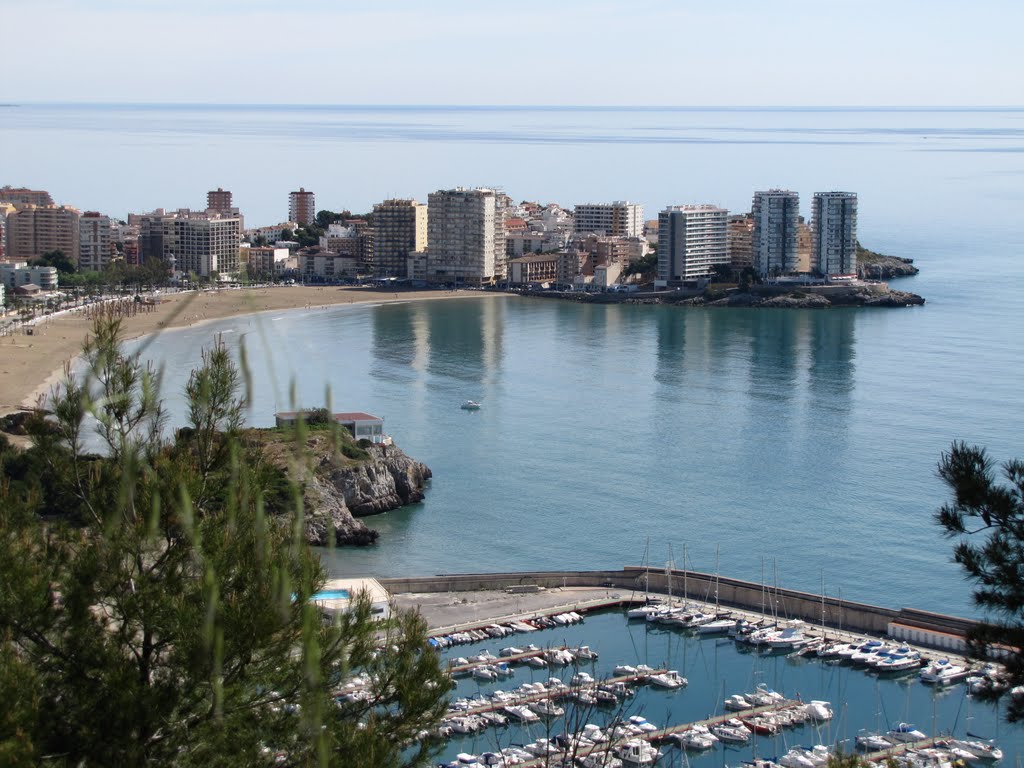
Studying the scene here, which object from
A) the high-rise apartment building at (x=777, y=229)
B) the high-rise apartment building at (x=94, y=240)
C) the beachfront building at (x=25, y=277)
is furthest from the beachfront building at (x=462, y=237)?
the beachfront building at (x=25, y=277)

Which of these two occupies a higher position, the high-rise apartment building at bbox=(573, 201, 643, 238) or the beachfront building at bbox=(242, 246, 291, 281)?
the high-rise apartment building at bbox=(573, 201, 643, 238)

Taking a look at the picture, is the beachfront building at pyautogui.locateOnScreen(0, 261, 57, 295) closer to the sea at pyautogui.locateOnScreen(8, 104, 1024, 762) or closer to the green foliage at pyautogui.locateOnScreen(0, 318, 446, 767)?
the sea at pyautogui.locateOnScreen(8, 104, 1024, 762)

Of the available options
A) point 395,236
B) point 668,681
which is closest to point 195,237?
point 395,236

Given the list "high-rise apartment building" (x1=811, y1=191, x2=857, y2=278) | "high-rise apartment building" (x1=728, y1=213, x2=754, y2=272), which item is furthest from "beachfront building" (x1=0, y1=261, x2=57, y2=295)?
"high-rise apartment building" (x1=811, y1=191, x2=857, y2=278)

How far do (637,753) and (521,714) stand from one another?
499mm

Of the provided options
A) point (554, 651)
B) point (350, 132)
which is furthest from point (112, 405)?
point (350, 132)

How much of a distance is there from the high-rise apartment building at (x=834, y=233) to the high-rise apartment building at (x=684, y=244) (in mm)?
1538

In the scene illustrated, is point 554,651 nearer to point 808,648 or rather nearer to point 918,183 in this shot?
point 808,648

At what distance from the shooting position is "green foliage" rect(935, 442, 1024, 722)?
7.11 ft

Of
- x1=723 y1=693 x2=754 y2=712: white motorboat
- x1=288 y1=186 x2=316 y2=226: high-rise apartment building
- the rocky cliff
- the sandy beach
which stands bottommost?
x1=723 y1=693 x2=754 y2=712: white motorboat

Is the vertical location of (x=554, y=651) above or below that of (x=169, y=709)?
below

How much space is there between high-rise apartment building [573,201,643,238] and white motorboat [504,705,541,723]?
1915 centimetres

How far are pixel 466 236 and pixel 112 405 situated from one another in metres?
19.4

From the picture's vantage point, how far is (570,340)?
15.6 metres
